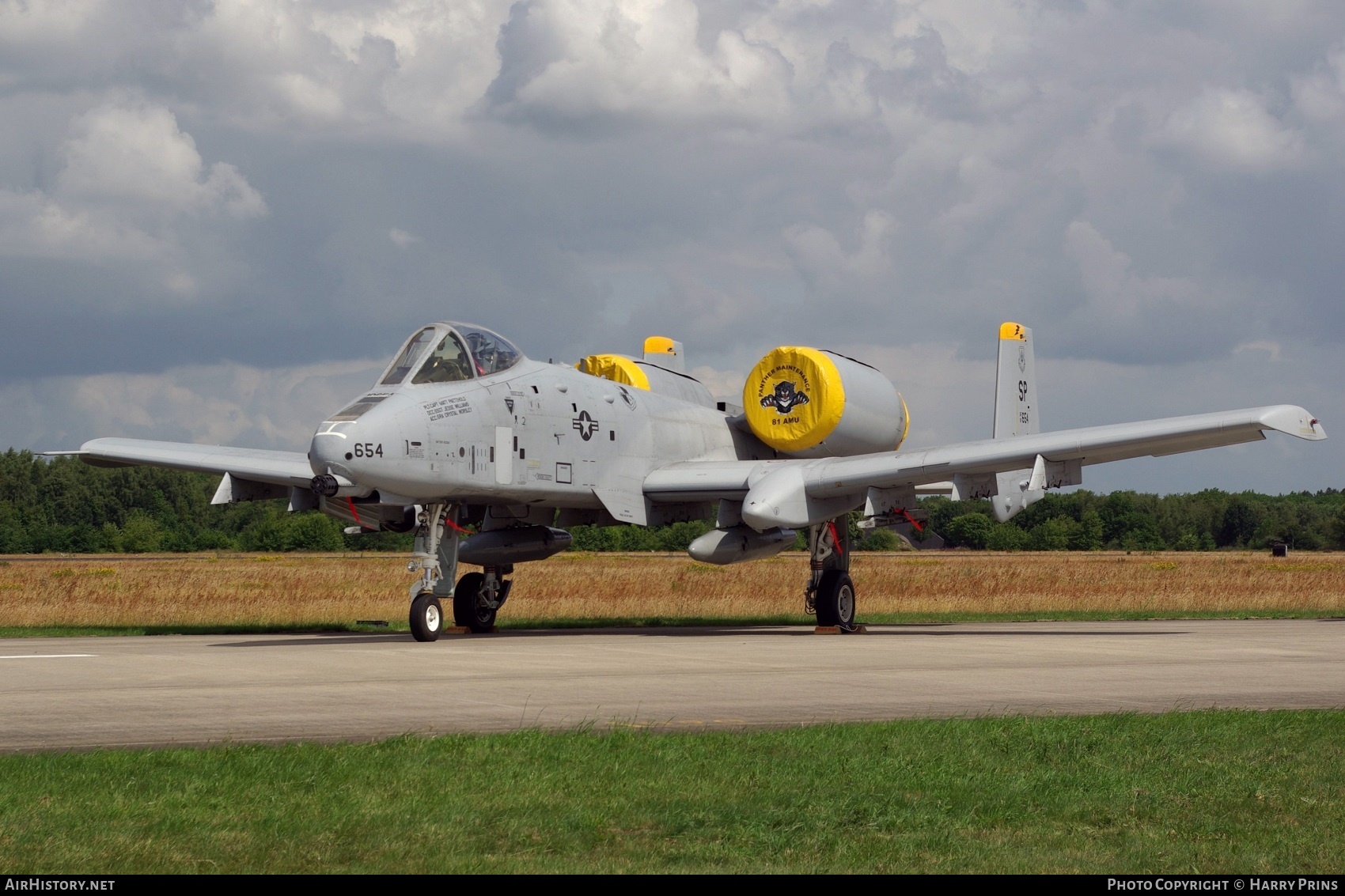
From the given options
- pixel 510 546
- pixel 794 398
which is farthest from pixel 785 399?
pixel 510 546

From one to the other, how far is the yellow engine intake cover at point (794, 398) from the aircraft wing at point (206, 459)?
798 cm

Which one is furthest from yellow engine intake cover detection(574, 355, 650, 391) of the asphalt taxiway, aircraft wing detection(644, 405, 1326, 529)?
the asphalt taxiway

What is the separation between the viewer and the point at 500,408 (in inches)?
817

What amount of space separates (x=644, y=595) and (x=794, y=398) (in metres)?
11.6

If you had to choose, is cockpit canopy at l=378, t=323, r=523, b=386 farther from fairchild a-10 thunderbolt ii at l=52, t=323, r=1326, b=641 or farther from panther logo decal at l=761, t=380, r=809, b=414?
panther logo decal at l=761, t=380, r=809, b=414

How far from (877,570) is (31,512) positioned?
286ft

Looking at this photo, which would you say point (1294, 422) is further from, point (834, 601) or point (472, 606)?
point (472, 606)

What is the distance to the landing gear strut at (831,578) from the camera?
2347 centimetres

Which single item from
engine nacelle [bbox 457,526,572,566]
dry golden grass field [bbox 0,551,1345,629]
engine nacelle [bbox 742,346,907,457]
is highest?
engine nacelle [bbox 742,346,907,457]

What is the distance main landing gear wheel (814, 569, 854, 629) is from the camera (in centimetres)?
2345

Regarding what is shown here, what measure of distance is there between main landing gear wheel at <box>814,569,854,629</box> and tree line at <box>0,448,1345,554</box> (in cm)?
6168

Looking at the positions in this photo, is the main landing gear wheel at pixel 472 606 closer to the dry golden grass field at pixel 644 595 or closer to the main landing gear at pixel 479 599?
the main landing gear at pixel 479 599

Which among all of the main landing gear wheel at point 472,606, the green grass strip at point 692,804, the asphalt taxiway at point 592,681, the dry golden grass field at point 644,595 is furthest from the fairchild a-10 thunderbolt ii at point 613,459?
the green grass strip at point 692,804
